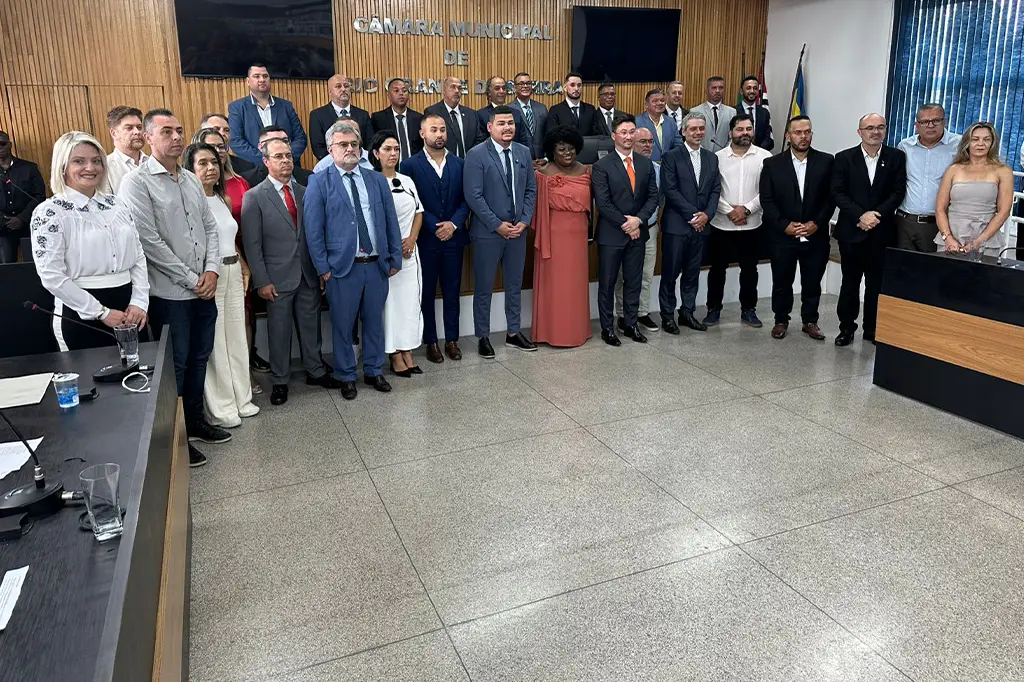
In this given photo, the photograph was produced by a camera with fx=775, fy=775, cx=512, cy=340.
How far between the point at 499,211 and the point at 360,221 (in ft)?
4.24

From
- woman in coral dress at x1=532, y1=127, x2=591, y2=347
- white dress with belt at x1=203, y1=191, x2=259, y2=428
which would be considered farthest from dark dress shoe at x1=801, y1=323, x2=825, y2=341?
white dress with belt at x1=203, y1=191, x2=259, y2=428

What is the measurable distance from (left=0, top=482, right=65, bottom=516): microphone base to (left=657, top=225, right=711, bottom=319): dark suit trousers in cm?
543

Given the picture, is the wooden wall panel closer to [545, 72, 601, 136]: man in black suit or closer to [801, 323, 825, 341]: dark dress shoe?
[545, 72, 601, 136]: man in black suit

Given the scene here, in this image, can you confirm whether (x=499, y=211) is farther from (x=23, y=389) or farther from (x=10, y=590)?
(x=10, y=590)

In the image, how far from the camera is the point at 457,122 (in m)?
7.64

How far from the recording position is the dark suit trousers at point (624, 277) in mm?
6410

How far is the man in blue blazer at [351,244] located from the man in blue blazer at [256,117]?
232 cm

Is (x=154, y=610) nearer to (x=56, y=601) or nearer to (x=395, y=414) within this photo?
(x=56, y=601)

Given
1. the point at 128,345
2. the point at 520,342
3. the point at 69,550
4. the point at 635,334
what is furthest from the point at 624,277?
the point at 69,550

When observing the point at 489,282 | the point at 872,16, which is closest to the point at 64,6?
the point at 489,282

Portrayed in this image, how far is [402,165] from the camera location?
5766mm

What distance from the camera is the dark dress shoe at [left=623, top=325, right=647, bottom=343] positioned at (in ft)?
21.3

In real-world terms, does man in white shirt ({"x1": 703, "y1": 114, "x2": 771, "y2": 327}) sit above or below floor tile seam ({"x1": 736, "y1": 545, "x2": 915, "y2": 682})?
above

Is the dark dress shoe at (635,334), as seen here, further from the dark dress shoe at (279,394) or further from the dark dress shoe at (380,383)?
the dark dress shoe at (279,394)
